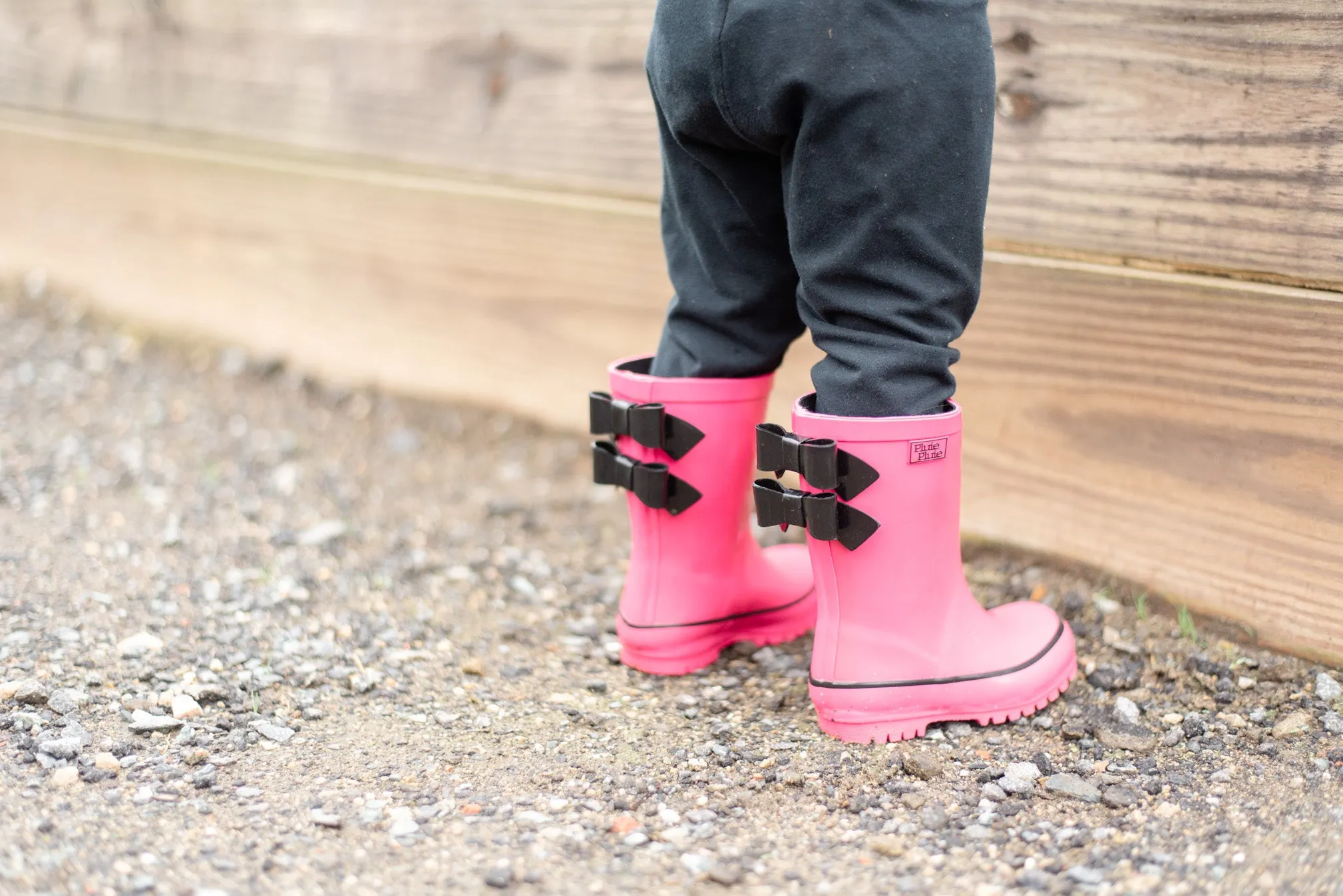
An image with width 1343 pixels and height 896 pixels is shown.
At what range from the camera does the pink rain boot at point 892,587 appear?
1264mm

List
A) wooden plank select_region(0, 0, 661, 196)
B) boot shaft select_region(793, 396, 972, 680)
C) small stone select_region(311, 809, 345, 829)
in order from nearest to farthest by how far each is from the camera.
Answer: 1. small stone select_region(311, 809, 345, 829)
2. boot shaft select_region(793, 396, 972, 680)
3. wooden plank select_region(0, 0, 661, 196)

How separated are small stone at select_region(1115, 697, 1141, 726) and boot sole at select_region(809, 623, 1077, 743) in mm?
93

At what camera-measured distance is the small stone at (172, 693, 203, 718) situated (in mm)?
1361

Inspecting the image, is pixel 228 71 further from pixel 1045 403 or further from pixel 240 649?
pixel 1045 403

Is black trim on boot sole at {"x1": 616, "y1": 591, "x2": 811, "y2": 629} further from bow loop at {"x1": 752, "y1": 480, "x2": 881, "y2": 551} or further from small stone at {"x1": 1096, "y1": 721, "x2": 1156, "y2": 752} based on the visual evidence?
small stone at {"x1": 1096, "y1": 721, "x2": 1156, "y2": 752}

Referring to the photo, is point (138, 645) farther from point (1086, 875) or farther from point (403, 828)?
point (1086, 875)

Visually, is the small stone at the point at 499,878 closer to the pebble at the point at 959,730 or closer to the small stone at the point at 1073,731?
the pebble at the point at 959,730

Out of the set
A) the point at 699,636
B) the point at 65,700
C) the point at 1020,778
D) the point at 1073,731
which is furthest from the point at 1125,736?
the point at 65,700

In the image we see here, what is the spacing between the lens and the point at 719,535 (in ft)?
4.95

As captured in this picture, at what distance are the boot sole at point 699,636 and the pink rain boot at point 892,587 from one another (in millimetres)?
213

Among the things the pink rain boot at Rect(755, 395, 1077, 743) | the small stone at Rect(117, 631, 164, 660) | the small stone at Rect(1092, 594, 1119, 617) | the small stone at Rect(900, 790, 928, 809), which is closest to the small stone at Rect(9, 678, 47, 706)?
the small stone at Rect(117, 631, 164, 660)

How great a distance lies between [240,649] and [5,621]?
0.99 feet

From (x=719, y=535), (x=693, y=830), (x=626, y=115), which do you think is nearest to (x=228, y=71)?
(x=626, y=115)

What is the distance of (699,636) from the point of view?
1.54 meters
